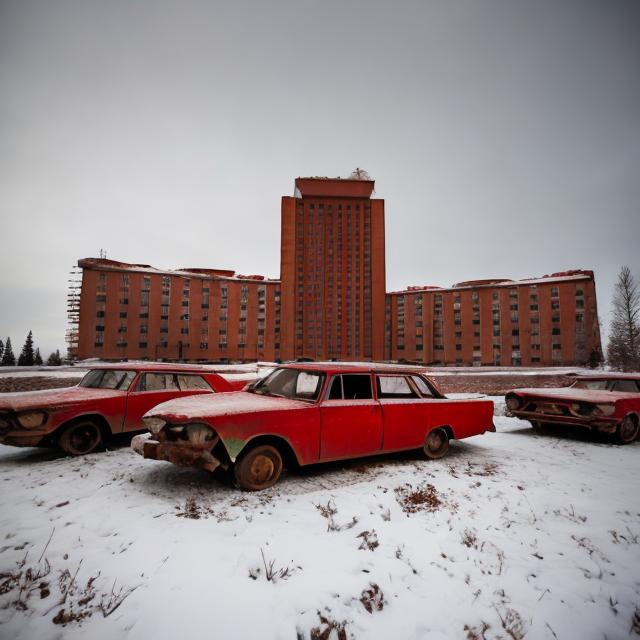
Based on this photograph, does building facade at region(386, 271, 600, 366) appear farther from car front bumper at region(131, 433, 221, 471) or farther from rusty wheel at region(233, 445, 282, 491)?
car front bumper at region(131, 433, 221, 471)

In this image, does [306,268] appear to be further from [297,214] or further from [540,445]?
[540,445]

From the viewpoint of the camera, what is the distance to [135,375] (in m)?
6.04

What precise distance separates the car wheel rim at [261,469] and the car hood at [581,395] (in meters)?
6.05

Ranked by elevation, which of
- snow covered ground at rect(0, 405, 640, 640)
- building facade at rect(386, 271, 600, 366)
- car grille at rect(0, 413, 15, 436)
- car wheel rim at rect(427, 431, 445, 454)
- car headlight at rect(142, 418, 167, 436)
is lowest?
snow covered ground at rect(0, 405, 640, 640)

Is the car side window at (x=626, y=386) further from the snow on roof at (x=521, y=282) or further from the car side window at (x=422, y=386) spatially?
the snow on roof at (x=521, y=282)

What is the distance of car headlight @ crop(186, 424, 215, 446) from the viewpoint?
3.77m

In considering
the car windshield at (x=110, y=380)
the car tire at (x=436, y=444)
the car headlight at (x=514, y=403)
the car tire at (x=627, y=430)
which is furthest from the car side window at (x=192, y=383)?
the car tire at (x=627, y=430)

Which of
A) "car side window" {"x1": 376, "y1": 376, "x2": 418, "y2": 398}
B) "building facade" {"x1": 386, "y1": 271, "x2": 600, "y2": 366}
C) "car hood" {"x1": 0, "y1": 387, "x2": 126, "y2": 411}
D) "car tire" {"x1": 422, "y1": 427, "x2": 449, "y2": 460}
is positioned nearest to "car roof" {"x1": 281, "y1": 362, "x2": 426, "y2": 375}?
"car side window" {"x1": 376, "y1": 376, "x2": 418, "y2": 398}

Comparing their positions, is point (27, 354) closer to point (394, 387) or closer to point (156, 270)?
point (156, 270)

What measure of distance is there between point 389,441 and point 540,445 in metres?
3.71

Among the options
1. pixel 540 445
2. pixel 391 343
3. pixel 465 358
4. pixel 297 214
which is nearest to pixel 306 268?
pixel 297 214

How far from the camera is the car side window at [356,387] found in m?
4.90

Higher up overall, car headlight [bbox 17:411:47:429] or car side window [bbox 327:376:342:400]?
car side window [bbox 327:376:342:400]

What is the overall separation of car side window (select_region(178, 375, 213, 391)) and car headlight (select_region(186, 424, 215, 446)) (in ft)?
9.63
